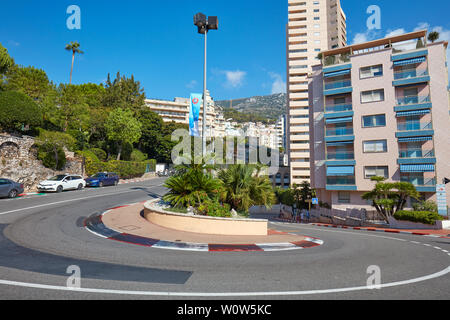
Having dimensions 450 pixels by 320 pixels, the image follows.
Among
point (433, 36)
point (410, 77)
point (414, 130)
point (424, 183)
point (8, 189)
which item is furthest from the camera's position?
point (433, 36)

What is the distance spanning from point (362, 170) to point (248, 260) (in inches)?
1071

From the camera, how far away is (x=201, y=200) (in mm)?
12633

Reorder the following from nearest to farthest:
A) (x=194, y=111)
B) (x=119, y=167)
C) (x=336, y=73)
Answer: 1. (x=194, y=111)
2. (x=336, y=73)
3. (x=119, y=167)

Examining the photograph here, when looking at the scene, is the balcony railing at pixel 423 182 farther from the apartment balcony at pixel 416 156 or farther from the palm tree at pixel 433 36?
the palm tree at pixel 433 36

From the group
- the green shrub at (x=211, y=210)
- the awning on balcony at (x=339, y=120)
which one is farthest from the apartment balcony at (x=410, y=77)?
the green shrub at (x=211, y=210)

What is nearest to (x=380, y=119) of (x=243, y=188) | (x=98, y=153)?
(x=243, y=188)

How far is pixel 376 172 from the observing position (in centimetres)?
2858

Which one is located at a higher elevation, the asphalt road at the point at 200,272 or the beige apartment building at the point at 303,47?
the beige apartment building at the point at 303,47

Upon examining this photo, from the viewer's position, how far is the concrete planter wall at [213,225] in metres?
10.9

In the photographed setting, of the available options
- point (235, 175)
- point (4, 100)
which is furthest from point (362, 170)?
point (4, 100)

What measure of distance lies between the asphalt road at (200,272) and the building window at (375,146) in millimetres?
22539

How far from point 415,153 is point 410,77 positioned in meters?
8.59

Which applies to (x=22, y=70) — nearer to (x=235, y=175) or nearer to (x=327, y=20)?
(x=235, y=175)

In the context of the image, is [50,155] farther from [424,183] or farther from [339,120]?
[424,183]
